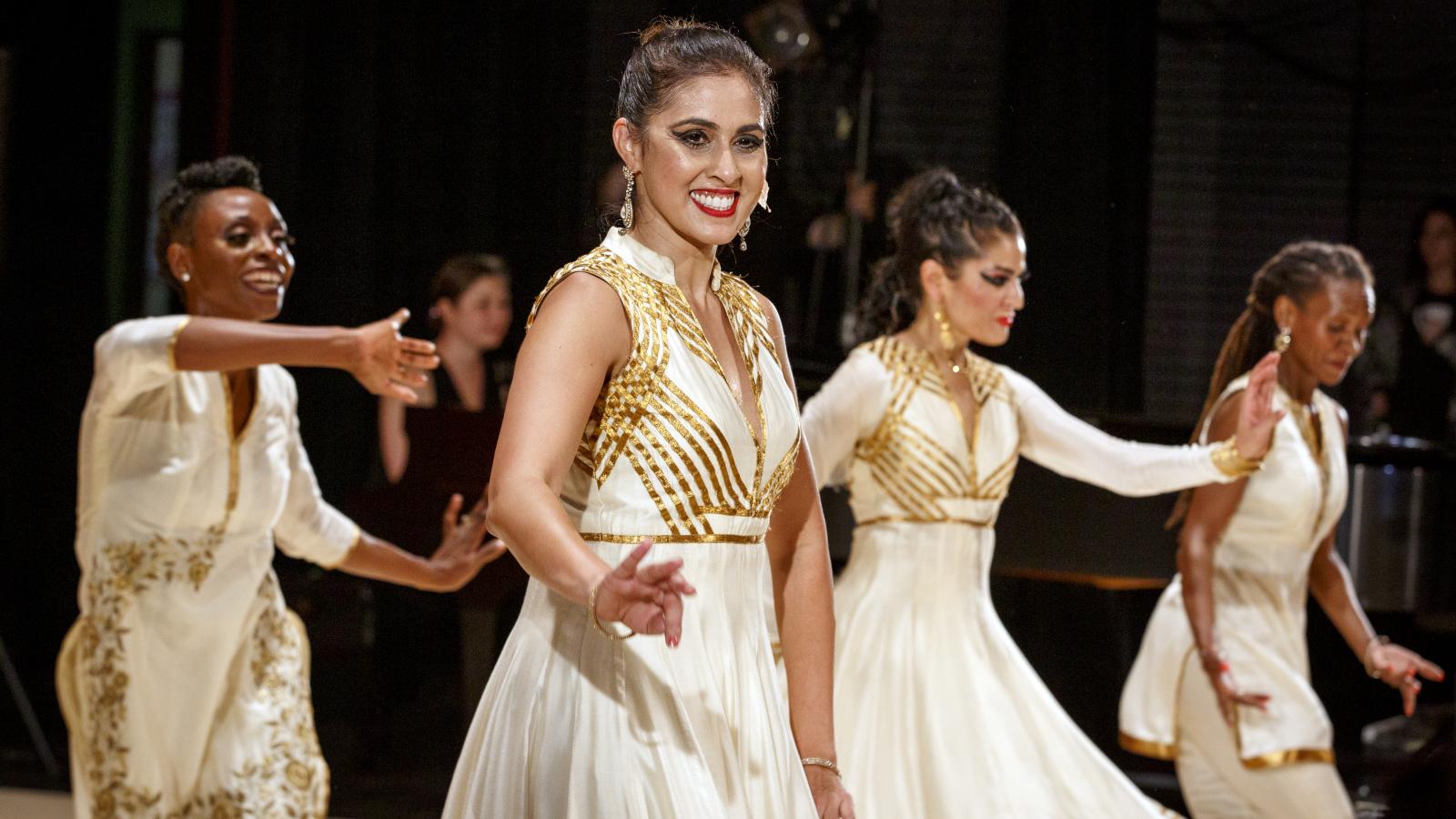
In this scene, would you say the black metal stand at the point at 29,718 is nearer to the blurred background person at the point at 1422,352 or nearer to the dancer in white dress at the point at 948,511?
the dancer in white dress at the point at 948,511

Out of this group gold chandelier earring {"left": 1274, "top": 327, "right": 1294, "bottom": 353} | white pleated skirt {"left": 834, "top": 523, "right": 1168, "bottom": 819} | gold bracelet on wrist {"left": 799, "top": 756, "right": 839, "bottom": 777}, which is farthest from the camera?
gold chandelier earring {"left": 1274, "top": 327, "right": 1294, "bottom": 353}

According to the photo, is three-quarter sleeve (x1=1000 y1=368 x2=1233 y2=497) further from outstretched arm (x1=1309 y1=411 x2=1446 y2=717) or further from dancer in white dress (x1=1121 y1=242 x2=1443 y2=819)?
outstretched arm (x1=1309 y1=411 x2=1446 y2=717)

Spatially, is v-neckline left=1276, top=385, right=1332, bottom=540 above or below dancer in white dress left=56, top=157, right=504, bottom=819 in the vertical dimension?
above

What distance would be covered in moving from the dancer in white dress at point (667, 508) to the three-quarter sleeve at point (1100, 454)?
1602 millimetres

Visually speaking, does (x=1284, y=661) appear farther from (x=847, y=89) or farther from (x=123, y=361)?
(x=123, y=361)

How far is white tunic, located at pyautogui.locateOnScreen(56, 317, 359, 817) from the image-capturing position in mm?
3684

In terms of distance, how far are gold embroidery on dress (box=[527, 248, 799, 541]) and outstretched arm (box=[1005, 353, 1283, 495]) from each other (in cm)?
176

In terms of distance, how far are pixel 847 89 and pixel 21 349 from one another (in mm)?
2667

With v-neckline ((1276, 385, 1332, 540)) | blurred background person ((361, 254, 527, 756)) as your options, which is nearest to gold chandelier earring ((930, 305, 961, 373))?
v-neckline ((1276, 385, 1332, 540))

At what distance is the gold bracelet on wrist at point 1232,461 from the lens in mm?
3568

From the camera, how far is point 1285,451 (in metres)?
4.07

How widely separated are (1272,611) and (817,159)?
1.73m

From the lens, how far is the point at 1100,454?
374 cm

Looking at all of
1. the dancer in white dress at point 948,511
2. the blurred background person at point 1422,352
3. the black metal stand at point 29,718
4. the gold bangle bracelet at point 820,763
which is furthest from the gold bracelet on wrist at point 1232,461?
the black metal stand at point 29,718
